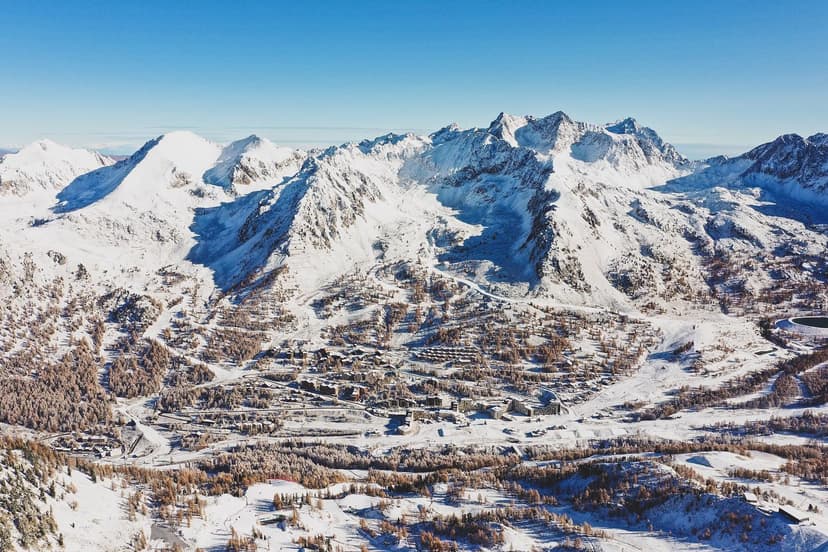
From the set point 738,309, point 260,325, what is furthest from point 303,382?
point 738,309

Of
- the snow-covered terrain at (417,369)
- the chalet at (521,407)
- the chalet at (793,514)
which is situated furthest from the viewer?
the chalet at (521,407)

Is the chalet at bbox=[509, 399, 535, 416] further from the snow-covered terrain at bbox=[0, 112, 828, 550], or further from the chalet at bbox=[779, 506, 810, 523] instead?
the chalet at bbox=[779, 506, 810, 523]

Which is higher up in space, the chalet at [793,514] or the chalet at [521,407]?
the chalet at [793,514]

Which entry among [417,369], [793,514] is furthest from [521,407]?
[793,514]

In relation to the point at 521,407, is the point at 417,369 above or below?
above

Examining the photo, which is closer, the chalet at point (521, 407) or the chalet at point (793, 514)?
the chalet at point (793, 514)

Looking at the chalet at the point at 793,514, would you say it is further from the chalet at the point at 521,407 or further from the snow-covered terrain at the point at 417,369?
the chalet at the point at 521,407

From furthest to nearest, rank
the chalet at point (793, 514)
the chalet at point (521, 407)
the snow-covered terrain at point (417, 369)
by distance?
the chalet at point (521, 407), the snow-covered terrain at point (417, 369), the chalet at point (793, 514)

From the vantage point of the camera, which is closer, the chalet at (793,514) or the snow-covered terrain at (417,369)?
the chalet at (793,514)

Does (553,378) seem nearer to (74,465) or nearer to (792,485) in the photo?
(792,485)

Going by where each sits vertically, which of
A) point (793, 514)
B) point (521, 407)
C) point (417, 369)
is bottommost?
point (521, 407)

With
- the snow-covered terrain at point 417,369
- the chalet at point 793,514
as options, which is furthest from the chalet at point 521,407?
the chalet at point 793,514

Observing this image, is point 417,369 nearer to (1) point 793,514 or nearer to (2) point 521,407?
(2) point 521,407
